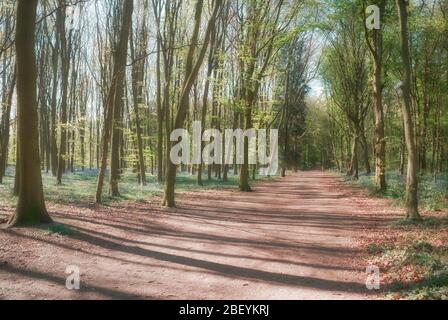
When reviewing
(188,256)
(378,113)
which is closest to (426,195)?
(378,113)

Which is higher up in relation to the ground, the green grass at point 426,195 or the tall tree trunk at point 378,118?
the tall tree trunk at point 378,118

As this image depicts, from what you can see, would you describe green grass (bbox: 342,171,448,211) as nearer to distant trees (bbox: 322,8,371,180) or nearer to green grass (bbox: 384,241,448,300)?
green grass (bbox: 384,241,448,300)

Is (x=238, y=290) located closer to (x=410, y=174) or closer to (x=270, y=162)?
(x=410, y=174)

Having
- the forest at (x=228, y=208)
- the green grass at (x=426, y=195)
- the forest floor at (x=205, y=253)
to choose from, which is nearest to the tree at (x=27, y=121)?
the forest at (x=228, y=208)

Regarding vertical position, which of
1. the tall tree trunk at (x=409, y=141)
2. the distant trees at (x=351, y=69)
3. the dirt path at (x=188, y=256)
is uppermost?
the distant trees at (x=351, y=69)

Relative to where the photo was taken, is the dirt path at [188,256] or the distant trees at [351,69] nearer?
the dirt path at [188,256]

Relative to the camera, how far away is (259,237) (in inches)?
404

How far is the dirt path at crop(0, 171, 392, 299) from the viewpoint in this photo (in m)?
6.10

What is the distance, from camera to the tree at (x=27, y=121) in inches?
378

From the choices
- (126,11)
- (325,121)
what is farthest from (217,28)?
(325,121)

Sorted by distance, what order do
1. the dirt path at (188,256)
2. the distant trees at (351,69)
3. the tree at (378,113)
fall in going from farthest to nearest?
the distant trees at (351,69) < the tree at (378,113) < the dirt path at (188,256)

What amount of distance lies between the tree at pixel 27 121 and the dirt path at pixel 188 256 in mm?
668

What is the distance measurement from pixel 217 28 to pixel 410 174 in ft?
54.4

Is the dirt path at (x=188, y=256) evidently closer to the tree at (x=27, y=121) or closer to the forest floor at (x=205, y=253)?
the forest floor at (x=205, y=253)
